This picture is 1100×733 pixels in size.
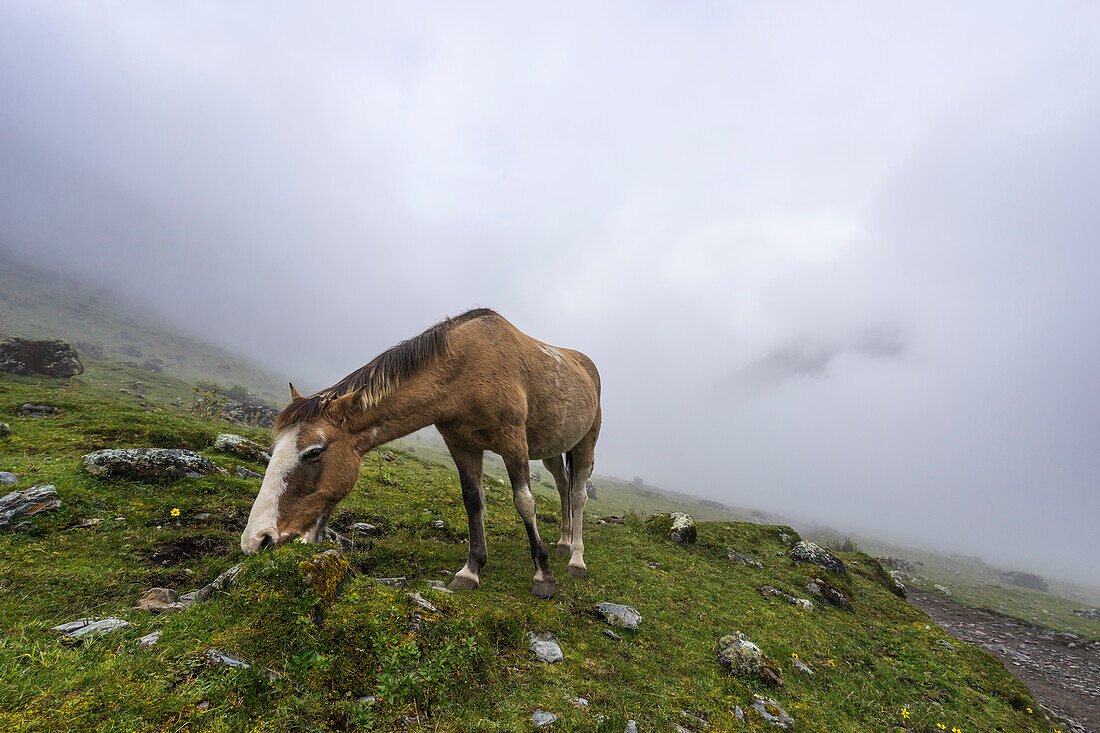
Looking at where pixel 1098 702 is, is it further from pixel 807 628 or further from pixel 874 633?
pixel 807 628

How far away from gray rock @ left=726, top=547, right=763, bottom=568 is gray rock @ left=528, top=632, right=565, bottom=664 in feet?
30.0

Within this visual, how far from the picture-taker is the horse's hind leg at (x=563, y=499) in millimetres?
9578

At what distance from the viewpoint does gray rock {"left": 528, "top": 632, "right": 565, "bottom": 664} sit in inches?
183

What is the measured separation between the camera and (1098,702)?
10.4m

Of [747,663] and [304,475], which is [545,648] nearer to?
[747,663]

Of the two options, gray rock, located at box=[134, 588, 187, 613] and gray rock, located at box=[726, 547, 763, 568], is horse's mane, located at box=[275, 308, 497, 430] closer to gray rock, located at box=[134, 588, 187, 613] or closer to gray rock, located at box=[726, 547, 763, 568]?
gray rock, located at box=[134, 588, 187, 613]

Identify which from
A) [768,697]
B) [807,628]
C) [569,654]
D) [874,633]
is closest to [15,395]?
[569,654]

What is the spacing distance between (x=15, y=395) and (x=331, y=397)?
1616 centimetres

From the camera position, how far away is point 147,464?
711cm

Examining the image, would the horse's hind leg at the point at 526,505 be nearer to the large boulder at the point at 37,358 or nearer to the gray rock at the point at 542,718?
the gray rock at the point at 542,718

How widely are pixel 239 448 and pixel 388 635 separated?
9.04 meters

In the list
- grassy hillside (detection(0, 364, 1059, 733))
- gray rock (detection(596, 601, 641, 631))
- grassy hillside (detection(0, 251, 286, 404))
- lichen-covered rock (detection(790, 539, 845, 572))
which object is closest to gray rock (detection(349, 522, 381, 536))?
grassy hillside (detection(0, 364, 1059, 733))

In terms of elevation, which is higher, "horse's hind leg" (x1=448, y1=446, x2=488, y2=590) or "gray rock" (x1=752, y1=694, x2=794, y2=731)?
"horse's hind leg" (x1=448, y1=446, x2=488, y2=590)

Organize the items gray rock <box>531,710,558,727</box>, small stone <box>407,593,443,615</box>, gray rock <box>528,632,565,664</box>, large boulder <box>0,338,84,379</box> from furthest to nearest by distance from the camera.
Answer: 1. large boulder <box>0,338,84,379</box>
2. gray rock <box>528,632,565,664</box>
3. small stone <box>407,593,443,615</box>
4. gray rock <box>531,710,558,727</box>
